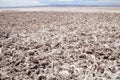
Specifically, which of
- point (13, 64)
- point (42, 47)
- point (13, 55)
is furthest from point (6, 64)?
point (42, 47)

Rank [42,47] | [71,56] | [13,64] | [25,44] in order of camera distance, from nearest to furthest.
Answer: [13,64] → [71,56] → [42,47] → [25,44]

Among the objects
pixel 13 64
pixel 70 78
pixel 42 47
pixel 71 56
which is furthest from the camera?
pixel 42 47

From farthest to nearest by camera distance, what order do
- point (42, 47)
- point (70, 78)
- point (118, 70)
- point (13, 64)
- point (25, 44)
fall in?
point (25, 44)
point (42, 47)
point (13, 64)
point (118, 70)
point (70, 78)

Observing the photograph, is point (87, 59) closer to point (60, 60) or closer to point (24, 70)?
point (60, 60)

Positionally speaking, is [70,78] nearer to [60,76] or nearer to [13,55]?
[60,76]

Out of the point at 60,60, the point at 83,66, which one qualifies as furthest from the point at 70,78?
the point at 60,60

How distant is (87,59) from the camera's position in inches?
262

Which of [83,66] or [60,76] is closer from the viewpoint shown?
[60,76]

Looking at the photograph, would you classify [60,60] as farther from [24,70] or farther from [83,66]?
[24,70]

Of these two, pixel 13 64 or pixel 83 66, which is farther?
pixel 13 64

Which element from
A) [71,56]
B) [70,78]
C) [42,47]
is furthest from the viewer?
[42,47]

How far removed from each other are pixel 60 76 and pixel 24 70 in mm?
1499

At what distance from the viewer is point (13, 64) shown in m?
6.59

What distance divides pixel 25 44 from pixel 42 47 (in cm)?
125
